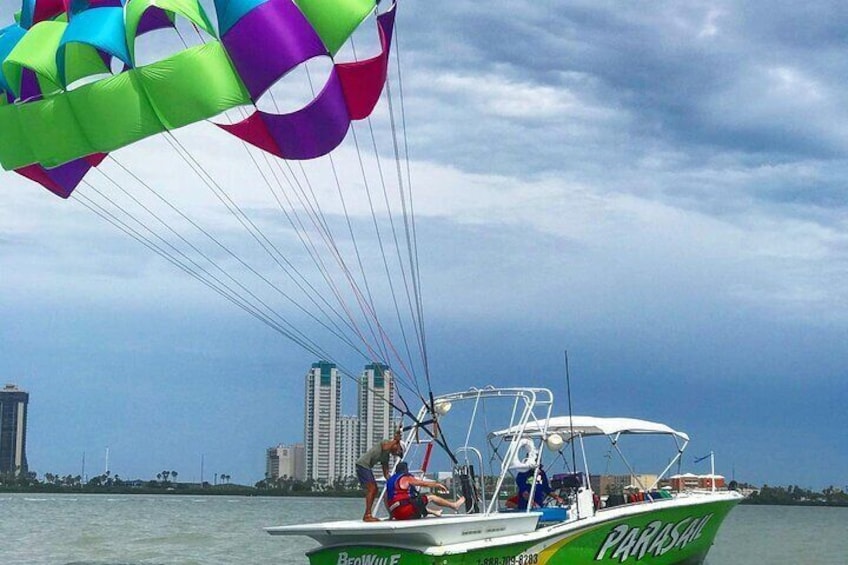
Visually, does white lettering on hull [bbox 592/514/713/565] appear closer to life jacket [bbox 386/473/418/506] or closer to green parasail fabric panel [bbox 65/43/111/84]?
life jacket [bbox 386/473/418/506]

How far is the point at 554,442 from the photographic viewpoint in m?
14.4

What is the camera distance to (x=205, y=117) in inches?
494

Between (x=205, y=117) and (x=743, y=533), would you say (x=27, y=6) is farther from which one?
(x=743, y=533)

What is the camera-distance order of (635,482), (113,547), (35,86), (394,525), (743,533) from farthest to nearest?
1. (743,533)
2. (113,547)
3. (635,482)
4. (35,86)
5. (394,525)

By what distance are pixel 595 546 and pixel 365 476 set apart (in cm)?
302

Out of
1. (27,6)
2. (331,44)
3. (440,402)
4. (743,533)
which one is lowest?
(743,533)

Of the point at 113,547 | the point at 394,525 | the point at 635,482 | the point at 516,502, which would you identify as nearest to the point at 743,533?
the point at 113,547

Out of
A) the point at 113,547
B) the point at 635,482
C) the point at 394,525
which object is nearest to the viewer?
the point at 394,525

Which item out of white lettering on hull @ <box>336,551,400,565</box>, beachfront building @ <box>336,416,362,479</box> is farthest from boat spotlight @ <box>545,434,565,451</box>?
beachfront building @ <box>336,416,362,479</box>

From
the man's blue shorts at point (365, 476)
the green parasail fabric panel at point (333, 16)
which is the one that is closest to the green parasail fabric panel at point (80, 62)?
the green parasail fabric panel at point (333, 16)

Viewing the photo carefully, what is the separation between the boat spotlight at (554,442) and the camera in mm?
14312

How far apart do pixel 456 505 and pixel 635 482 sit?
4.98 metres

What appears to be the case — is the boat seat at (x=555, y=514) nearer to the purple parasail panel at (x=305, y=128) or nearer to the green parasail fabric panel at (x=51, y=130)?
the purple parasail panel at (x=305, y=128)

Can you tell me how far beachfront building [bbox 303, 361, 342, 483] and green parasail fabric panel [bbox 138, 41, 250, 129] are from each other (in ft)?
345
